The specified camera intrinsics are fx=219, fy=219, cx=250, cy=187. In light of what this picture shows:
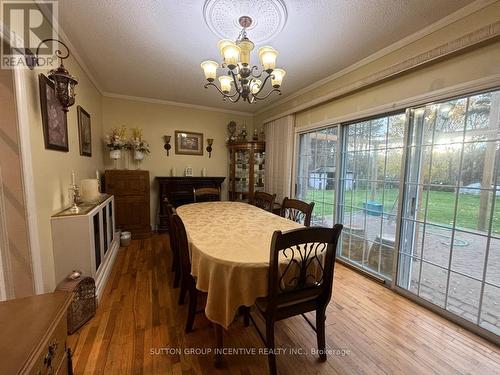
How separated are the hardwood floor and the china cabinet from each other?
2637mm

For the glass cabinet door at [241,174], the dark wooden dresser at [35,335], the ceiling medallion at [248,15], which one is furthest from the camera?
the glass cabinet door at [241,174]

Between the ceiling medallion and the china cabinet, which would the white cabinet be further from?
the china cabinet

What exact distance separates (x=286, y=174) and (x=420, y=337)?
→ 102 inches

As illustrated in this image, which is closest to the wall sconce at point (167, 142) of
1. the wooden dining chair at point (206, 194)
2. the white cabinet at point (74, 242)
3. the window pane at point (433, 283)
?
the wooden dining chair at point (206, 194)

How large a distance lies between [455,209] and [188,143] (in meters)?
4.11

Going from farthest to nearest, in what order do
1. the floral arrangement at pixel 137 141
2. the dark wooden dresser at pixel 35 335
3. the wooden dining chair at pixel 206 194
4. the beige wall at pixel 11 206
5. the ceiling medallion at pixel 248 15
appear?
the floral arrangement at pixel 137 141
the wooden dining chair at pixel 206 194
the ceiling medallion at pixel 248 15
the beige wall at pixel 11 206
the dark wooden dresser at pixel 35 335

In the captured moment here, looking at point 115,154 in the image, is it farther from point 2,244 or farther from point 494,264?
point 494,264

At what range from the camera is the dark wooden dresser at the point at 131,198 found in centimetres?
349

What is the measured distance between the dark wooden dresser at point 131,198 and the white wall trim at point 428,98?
3087mm

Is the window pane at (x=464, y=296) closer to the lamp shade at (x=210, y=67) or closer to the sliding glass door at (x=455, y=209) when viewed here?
the sliding glass door at (x=455, y=209)

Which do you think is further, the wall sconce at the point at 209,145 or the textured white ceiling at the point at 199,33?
the wall sconce at the point at 209,145

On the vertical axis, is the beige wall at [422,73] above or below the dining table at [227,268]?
above

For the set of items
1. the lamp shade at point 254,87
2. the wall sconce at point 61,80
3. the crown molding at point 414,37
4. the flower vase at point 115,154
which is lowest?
the flower vase at point 115,154

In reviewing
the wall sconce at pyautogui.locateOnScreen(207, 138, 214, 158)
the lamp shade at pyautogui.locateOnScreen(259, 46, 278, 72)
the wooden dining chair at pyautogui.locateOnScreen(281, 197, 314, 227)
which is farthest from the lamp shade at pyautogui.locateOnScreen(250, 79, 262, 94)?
the wall sconce at pyautogui.locateOnScreen(207, 138, 214, 158)
